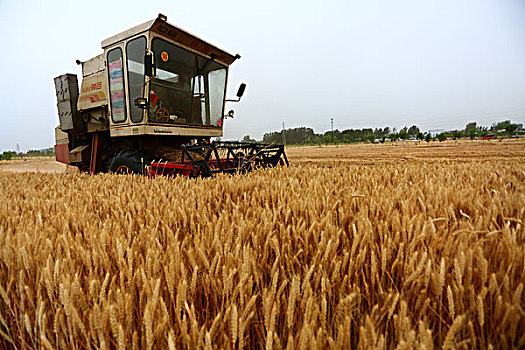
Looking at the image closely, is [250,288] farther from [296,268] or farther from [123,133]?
[123,133]

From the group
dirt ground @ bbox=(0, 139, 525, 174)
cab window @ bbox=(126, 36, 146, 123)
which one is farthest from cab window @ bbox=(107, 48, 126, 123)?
dirt ground @ bbox=(0, 139, 525, 174)

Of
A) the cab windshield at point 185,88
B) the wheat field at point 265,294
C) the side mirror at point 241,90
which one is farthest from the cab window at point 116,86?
the wheat field at point 265,294

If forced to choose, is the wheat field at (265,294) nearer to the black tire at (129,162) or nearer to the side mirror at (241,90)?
the black tire at (129,162)

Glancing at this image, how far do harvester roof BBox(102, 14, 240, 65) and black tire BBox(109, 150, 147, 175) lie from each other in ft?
8.03

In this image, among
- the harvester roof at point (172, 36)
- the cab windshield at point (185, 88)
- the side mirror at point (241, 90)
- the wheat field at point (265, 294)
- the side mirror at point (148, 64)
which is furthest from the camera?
the side mirror at point (241, 90)

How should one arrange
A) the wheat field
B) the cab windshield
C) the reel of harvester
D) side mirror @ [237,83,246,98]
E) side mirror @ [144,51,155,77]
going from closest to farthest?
the wheat field < the reel of harvester < side mirror @ [144,51,155,77] < the cab windshield < side mirror @ [237,83,246,98]

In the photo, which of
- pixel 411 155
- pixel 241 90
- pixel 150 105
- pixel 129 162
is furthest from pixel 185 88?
pixel 411 155

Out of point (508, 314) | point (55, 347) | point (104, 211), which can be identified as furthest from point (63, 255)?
point (508, 314)

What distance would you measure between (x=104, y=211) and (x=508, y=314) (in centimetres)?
182

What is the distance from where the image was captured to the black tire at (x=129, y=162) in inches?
195

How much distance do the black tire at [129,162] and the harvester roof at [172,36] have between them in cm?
245

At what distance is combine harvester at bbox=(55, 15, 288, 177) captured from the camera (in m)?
5.01

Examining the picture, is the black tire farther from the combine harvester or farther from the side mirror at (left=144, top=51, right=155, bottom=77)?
the side mirror at (left=144, top=51, right=155, bottom=77)

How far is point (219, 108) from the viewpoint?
688 centimetres
